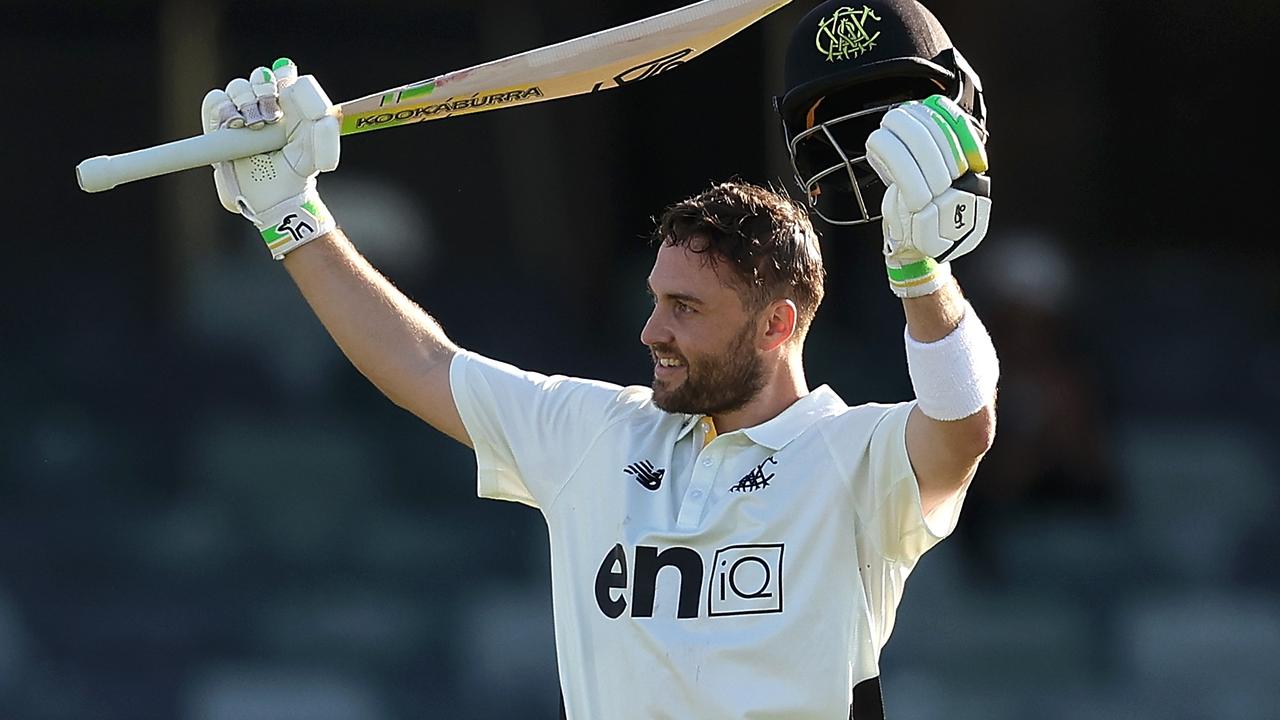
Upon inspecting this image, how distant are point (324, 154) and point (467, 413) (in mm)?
349

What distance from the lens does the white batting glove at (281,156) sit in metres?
2.08

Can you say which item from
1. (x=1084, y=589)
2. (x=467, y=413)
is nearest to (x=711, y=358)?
(x=467, y=413)

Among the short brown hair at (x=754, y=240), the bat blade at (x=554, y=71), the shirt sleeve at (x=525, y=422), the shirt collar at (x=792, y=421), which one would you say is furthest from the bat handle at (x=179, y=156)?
the shirt collar at (x=792, y=421)

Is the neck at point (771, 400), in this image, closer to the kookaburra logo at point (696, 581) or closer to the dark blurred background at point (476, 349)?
the kookaburra logo at point (696, 581)

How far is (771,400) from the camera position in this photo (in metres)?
2.06

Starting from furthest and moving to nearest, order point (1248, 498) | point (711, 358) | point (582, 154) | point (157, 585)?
point (1248, 498) → point (582, 154) → point (157, 585) → point (711, 358)

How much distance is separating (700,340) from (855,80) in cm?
35

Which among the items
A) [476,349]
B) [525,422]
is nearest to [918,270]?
[525,422]

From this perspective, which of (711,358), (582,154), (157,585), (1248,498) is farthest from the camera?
(1248,498)

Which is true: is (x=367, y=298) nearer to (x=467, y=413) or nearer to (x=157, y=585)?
(x=467, y=413)

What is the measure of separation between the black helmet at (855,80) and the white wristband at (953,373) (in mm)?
157

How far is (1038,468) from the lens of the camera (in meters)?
4.14

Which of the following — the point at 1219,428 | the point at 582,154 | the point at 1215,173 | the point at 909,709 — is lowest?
the point at 909,709

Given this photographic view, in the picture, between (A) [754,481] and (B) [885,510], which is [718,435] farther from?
(B) [885,510]
